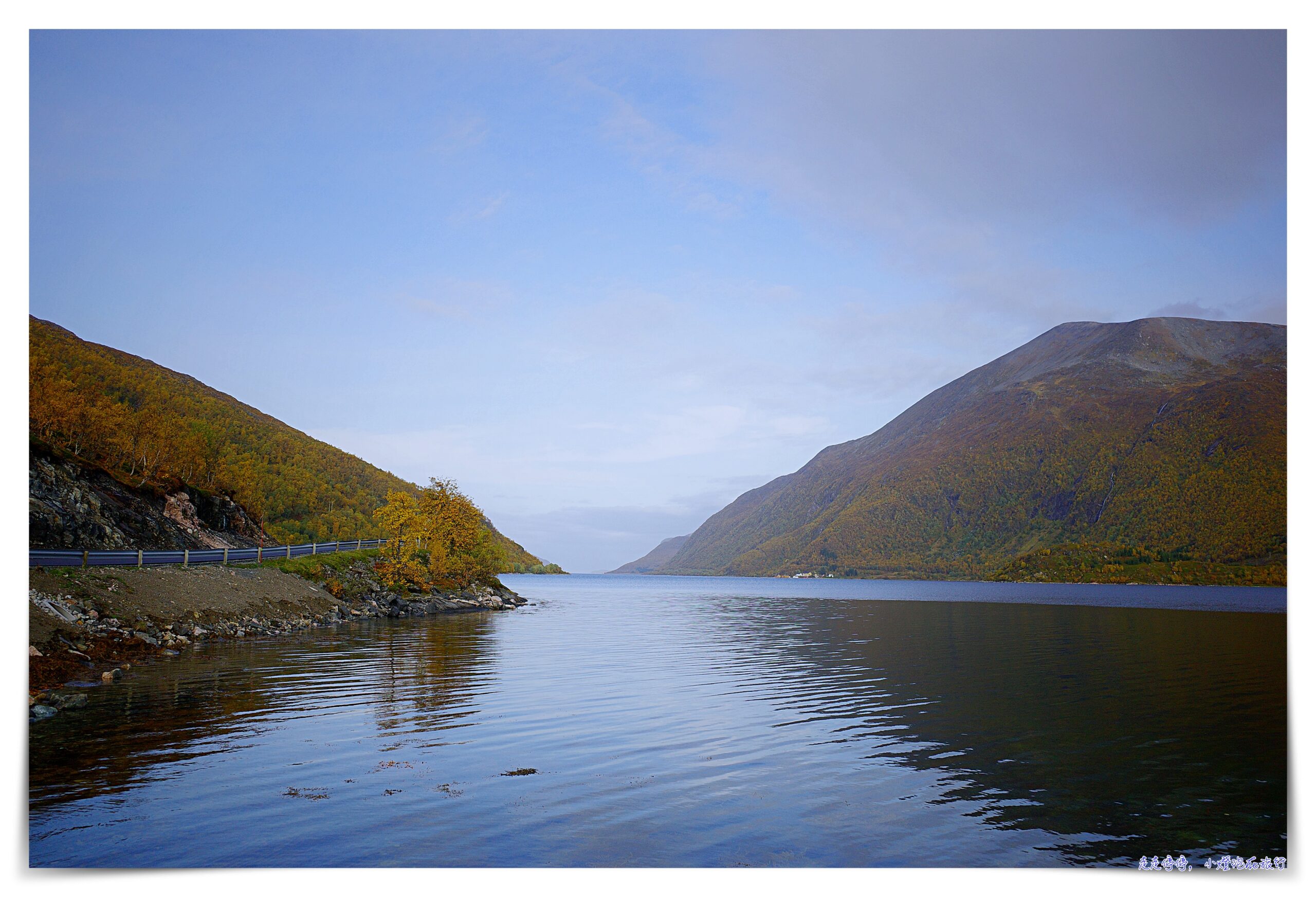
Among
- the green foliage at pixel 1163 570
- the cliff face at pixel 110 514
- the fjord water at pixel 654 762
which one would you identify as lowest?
the green foliage at pixel 1163 570

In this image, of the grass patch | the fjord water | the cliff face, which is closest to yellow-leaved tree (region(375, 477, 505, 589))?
the grass patch

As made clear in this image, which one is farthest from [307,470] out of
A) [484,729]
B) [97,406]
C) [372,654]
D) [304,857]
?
[304,857]

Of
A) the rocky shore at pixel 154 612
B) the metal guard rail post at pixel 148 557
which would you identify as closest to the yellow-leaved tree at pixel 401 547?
the rocky shore at pixel 154 612

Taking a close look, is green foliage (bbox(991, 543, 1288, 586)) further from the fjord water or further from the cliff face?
the cliff face

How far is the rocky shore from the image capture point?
23531mm

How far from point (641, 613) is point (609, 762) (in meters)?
56.9

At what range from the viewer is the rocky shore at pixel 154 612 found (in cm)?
2353

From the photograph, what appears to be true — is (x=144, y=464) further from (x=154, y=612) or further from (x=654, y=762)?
(x=654, y=762)

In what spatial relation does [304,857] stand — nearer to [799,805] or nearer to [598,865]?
[598,865]

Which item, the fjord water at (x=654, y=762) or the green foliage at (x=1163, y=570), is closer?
the fjord water at (x=654, y=762)

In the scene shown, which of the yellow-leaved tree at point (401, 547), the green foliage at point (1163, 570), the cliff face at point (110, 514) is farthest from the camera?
the green foliage at point (1163, 570)

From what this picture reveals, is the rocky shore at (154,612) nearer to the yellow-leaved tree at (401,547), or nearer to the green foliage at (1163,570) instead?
the yellow-leaved tree at (401,547)

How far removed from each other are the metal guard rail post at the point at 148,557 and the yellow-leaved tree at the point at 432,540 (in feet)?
19.3

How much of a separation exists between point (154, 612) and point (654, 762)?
30691mm
